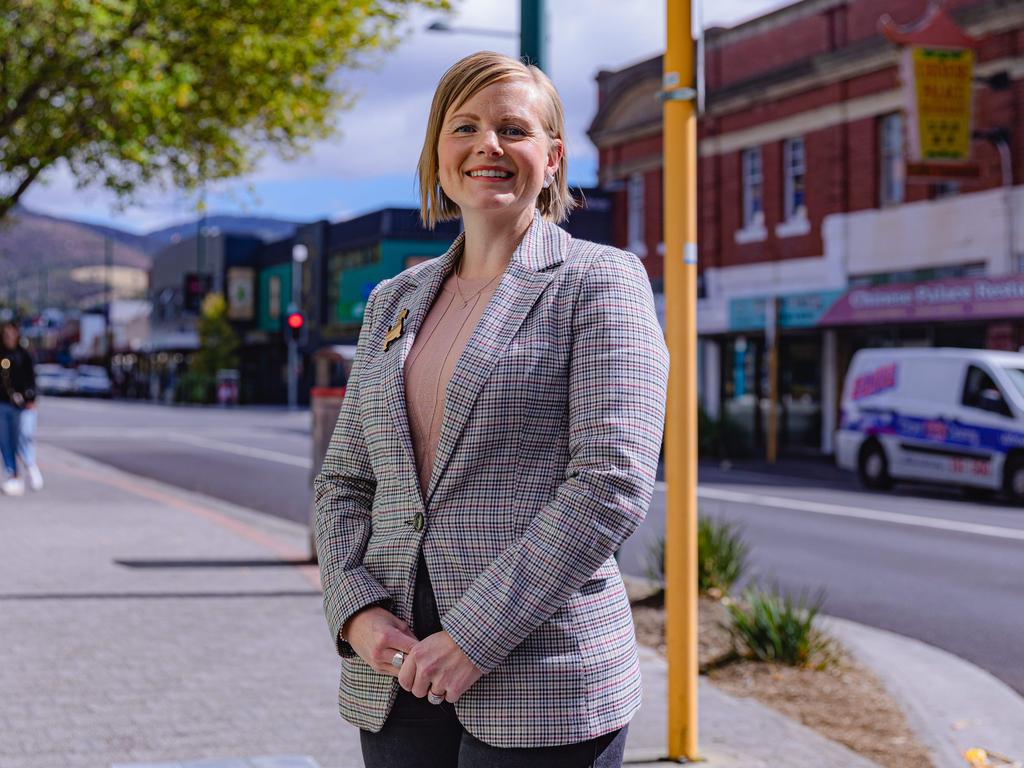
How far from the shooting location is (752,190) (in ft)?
96.0

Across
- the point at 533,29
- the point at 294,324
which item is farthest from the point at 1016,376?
the point at 294,324

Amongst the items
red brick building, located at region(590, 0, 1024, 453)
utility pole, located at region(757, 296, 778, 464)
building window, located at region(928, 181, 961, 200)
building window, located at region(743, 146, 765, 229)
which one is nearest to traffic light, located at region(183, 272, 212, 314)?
red brick building, located at region(590, 0, 1024, 453)

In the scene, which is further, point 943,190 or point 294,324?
point 294,324

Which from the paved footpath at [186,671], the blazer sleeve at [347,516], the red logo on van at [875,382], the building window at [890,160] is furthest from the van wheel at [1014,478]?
the blazer sleeve at [347,516]

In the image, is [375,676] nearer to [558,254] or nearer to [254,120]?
[558,254]

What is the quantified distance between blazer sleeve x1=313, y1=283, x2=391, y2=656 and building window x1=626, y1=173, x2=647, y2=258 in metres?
30.5

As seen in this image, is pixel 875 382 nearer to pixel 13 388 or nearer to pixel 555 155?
pixel 13 388

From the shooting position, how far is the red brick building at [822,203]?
74.1 ft

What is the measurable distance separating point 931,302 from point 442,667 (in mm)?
21256

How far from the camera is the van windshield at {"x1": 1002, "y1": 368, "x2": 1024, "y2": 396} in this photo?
56.8 feet

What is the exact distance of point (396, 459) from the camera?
2.29m

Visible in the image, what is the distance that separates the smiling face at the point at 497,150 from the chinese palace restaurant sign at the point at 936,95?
20173 mm

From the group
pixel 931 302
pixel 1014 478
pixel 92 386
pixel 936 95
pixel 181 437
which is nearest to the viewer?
pixel 1014 478

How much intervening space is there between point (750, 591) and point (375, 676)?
16.6 ft
